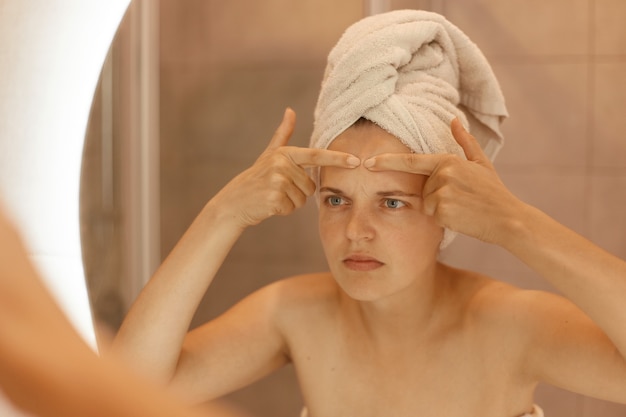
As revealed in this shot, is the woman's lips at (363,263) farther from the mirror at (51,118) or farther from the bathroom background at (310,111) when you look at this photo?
the bathroom background at (310,111)

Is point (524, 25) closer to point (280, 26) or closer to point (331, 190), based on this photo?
point (280, 26)

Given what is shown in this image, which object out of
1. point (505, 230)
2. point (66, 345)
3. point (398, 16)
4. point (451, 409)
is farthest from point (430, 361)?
point (66, 345)

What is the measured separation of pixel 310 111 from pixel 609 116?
52 centimetres

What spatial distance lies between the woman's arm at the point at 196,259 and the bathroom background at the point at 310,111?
0.89ft

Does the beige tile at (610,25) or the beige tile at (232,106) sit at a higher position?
the beige tile at (610,25)

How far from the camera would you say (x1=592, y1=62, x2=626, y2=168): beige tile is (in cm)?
129

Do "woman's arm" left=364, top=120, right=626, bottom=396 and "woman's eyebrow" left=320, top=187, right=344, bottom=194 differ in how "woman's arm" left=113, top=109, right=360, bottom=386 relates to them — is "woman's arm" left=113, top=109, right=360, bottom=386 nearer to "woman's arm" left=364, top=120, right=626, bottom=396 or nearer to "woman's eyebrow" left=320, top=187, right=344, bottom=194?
"woman's eyebrow" left=320, top=187, right=344, bottom=194

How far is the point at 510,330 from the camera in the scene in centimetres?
98

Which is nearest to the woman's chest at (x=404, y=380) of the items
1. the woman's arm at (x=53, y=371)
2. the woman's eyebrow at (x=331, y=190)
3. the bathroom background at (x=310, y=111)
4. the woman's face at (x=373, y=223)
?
the woman's face at (x=373, y=223)

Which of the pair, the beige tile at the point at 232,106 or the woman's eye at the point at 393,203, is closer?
the woman's eye at the point at 393,203

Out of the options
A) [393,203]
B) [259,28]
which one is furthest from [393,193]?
[259,28]

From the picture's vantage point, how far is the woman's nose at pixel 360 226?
931 mm

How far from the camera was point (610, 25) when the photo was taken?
1.28 meters

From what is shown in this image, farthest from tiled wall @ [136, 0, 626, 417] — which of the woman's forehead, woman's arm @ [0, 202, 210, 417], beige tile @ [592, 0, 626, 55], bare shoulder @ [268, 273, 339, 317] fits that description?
woman's arm @ [0, 202, 210, 417]
